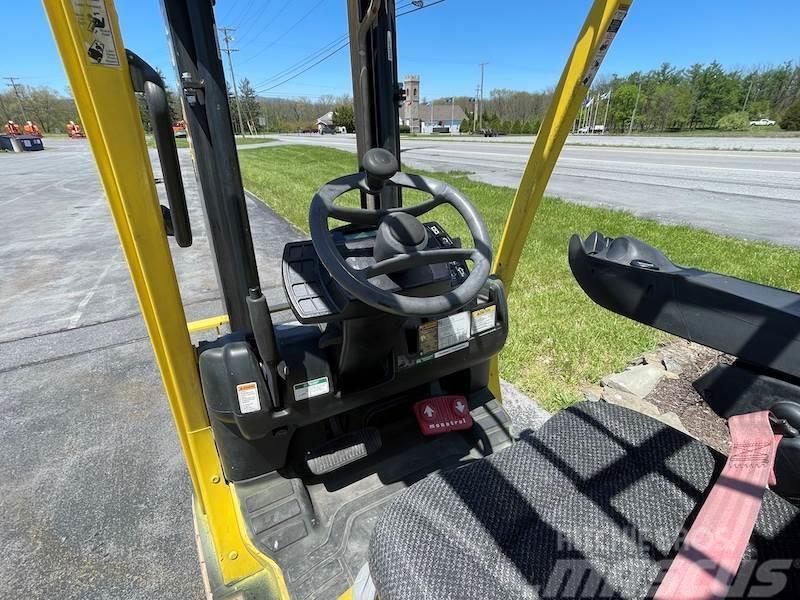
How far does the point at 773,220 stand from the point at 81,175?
20660 millimetres

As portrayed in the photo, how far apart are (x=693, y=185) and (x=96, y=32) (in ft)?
41.1

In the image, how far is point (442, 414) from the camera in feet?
5.98

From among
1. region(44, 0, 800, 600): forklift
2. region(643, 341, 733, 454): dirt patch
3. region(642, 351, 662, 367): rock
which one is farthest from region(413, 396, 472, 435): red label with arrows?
region(642, 351, 662, 367): rock

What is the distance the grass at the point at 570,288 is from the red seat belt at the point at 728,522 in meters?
1.72

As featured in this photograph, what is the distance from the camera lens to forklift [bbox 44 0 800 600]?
950 mm

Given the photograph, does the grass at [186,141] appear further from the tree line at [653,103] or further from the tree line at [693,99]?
the tree line at [693,99]

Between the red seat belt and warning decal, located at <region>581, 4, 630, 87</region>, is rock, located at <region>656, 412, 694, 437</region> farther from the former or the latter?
warning decal, located at <region>581, 4, 630, 87</region>

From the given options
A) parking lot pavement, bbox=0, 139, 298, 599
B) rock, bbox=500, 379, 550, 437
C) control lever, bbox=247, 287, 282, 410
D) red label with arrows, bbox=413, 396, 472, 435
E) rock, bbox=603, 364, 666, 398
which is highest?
control lever, bbox=247, 287, 282, 410

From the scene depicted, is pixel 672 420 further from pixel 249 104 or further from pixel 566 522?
pixel 249 104

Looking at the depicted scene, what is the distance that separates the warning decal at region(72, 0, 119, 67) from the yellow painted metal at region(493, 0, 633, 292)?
1.25 m

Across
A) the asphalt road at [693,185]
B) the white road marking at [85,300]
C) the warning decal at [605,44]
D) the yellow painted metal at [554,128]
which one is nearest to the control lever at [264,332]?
the yellow painted metal at [554,128]

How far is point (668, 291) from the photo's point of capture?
1121 millimetres

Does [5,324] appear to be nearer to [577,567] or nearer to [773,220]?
[577,567]

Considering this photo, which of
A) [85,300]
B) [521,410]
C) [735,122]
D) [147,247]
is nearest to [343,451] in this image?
[147,247]
